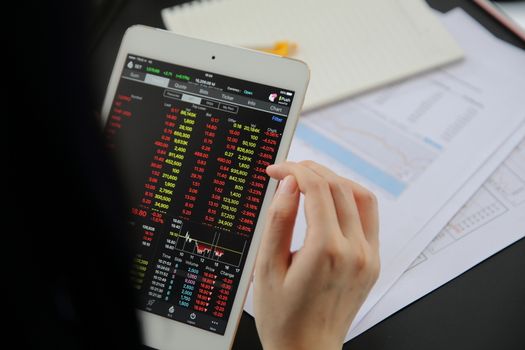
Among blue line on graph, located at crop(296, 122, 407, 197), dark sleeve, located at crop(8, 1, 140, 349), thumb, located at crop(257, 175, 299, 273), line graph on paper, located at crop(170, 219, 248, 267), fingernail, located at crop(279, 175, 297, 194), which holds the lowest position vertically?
line graph on paper, located at crop(170, 219, 248, 267)

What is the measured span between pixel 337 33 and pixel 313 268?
45cm

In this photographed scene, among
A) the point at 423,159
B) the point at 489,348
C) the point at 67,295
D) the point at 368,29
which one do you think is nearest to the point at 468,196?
the point at 423,159

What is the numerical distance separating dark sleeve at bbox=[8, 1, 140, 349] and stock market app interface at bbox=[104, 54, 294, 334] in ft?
0.99

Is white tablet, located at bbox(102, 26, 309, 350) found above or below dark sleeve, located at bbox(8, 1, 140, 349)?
below

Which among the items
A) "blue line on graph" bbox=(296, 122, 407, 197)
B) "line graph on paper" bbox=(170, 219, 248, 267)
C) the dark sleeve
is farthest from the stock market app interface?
the dark sleeve

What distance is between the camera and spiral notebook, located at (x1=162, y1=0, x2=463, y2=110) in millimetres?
710

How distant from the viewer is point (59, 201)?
0.19 meters

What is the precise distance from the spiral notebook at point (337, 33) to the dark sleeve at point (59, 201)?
524mm

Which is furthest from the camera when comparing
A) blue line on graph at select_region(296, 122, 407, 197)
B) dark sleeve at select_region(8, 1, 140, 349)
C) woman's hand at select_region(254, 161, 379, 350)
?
blue line on graph at select_region(296, 122, 407, 197)

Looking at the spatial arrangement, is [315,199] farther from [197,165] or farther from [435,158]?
[435,158]

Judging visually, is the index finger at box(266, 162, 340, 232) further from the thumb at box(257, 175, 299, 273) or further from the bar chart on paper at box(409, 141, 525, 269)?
the bar chart on paper at box(409, 141, 525, 269)

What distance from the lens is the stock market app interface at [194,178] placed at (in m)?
0.52

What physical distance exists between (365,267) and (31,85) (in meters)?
0.34

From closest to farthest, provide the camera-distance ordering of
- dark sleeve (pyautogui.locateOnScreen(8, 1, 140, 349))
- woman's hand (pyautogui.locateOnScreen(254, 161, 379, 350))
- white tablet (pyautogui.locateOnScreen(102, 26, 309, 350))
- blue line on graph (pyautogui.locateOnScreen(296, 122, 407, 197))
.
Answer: dark sleeve (pyautogui.locateOnScreen(8, 1, 140, 349))
woman's hand (pyautogui.locateOnScreen(254, 161, 379, 350))
white tablet (pyautogui.locateOnScreen(102, 26, 309, 350))
blue line on graph (pyautogui.locateOnScreen(296, 122, 407, 197))
